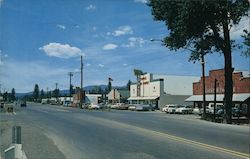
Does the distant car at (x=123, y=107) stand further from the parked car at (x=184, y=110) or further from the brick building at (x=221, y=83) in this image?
the parked car at (x=184, y=110)

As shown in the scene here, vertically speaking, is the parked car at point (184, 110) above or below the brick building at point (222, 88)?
below

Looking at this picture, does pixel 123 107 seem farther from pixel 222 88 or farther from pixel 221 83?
pixel 222 88

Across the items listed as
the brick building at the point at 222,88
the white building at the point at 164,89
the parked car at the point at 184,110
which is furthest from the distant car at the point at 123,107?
the parked car at the point at 184,110

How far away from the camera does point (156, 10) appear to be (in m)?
40.5

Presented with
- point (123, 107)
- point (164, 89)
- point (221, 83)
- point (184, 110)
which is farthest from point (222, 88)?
point (123, 107)

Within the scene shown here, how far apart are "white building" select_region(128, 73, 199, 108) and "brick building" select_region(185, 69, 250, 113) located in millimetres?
17971

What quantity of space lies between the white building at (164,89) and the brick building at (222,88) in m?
18.0

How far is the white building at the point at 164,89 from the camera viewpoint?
302 feet

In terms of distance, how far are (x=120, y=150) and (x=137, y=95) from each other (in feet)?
293

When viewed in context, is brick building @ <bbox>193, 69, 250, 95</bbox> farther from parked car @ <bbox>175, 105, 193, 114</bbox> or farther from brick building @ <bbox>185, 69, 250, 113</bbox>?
parked car @ <bbox>175, 105, 193, 114</bbox>

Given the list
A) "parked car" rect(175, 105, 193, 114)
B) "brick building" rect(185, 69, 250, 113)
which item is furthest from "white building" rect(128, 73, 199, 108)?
"parked car" rect(175, 105, 193, 114)

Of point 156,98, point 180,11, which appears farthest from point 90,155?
point 156,98

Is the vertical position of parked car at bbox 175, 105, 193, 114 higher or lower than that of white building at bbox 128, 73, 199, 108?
lower

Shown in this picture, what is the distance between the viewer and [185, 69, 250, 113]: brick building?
190 feet
